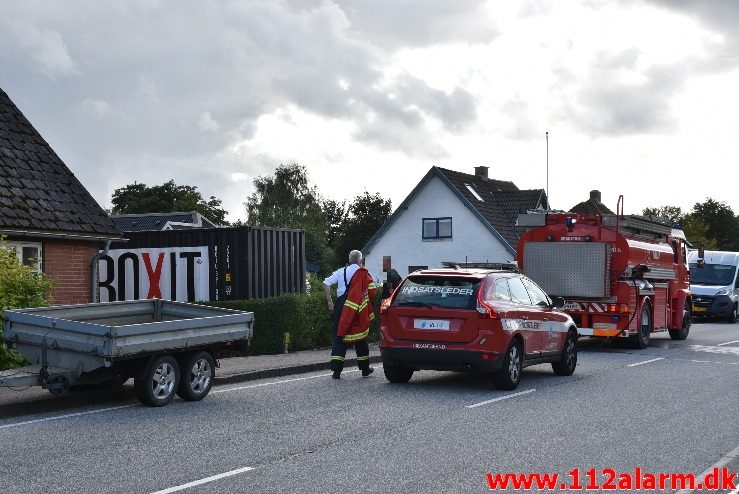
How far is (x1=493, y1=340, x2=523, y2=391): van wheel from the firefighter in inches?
85.5

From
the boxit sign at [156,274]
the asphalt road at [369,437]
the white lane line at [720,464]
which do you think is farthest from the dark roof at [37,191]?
the white lane line at [720,464]

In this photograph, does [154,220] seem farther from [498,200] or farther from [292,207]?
[498,200]

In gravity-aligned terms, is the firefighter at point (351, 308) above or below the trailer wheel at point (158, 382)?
above

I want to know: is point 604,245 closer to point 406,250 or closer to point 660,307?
point 660,307

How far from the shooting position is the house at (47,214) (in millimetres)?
17156

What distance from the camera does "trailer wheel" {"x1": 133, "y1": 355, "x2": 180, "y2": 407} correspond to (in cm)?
1105

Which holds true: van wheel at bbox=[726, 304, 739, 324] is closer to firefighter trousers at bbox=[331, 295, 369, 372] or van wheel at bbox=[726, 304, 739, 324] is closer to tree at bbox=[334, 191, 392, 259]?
firefighter trousers at bbox=[331, 295, 369, 372]

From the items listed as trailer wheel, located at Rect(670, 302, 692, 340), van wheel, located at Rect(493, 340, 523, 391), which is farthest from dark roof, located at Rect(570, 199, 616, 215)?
→ van wheel, located at Rect(493, 340, 523, 391)

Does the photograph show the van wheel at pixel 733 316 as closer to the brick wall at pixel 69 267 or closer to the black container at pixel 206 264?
the black container at pixel 206 264

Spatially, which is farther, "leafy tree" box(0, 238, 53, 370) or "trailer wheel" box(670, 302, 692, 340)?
"trailer wheel" box(670, 302, 692, 340)

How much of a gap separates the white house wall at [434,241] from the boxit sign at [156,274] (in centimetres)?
2905

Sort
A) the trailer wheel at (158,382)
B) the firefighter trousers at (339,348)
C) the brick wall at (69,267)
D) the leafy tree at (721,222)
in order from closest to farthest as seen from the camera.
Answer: the trailer wheel at (158,382), the firefighter trousers at (339,348), the brick wall at (69,267), the leafy tree at (721,222)

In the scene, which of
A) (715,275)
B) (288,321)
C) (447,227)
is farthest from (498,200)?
(288,321)

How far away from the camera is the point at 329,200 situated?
9650 cm
